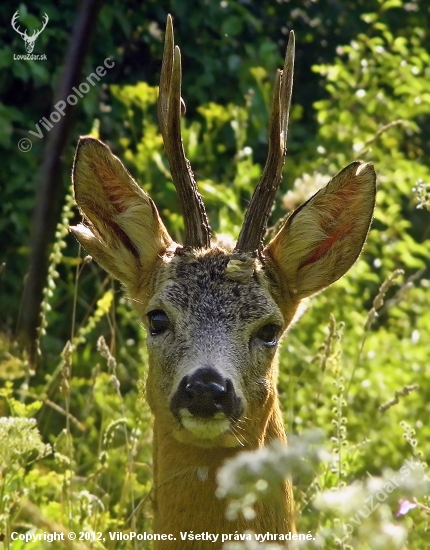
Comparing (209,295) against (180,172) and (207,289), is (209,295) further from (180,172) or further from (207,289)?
(180,172)

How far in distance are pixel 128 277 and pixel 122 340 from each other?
7.55 ft

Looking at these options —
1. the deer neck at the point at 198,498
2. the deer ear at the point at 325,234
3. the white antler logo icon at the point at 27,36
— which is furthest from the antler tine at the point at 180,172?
the white antler logo icon at the point at 27,36

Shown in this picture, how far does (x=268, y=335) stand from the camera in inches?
160

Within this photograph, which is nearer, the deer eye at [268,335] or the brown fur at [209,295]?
the brown fur at [209,295]

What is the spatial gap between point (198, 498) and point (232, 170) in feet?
12.6

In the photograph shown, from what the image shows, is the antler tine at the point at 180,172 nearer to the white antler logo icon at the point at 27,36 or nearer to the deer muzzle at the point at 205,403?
the deer muzzle at the point at 205,403

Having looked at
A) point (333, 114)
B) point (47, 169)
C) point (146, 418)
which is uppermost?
point (333, 114)

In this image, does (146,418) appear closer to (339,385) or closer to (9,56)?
(339,385)

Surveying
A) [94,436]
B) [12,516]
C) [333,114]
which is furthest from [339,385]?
[333,114]

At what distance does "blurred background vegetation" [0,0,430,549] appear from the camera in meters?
5.83

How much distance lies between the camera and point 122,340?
21.9 ft

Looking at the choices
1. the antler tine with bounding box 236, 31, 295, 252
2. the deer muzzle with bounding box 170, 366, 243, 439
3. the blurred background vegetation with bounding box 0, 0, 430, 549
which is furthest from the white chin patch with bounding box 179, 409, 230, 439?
the blurred background vegetation with bounding box 0, 0, 430, 549

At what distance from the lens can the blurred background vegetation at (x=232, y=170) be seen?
583 centimetres

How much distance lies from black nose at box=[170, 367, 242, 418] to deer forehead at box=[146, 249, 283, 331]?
0.37m
